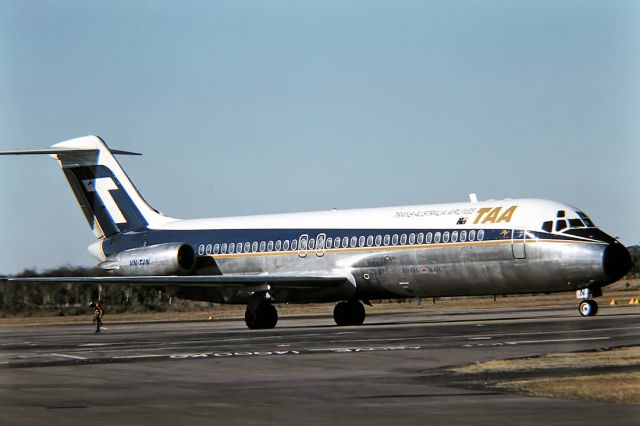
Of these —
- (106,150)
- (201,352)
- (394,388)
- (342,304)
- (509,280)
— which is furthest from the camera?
(106,150)

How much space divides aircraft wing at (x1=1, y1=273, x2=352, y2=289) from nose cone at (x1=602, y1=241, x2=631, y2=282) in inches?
354

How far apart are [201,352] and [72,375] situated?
5578 millimetres

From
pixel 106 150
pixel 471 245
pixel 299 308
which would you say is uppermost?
pixel 106 150

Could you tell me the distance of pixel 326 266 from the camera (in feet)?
131

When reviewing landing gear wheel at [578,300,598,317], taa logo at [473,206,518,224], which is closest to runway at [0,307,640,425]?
landing gear wheel at [578,300,598,317]

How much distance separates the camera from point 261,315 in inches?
1558

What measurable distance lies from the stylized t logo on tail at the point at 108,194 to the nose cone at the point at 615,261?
825 inches

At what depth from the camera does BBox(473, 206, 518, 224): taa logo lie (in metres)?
35.9

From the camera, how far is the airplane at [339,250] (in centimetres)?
3519

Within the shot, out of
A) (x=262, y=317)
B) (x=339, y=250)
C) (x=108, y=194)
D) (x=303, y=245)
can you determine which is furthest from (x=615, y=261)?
(x=108, y=194)

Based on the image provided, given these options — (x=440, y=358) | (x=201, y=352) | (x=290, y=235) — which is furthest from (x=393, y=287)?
(x=440, y=358)

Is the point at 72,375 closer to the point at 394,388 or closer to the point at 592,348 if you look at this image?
the point at 394,388

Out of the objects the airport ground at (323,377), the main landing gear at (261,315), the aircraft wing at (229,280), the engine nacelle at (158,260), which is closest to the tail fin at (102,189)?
the engine nacelle at (158,260)

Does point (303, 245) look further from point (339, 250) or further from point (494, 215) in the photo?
point (494, 215)
